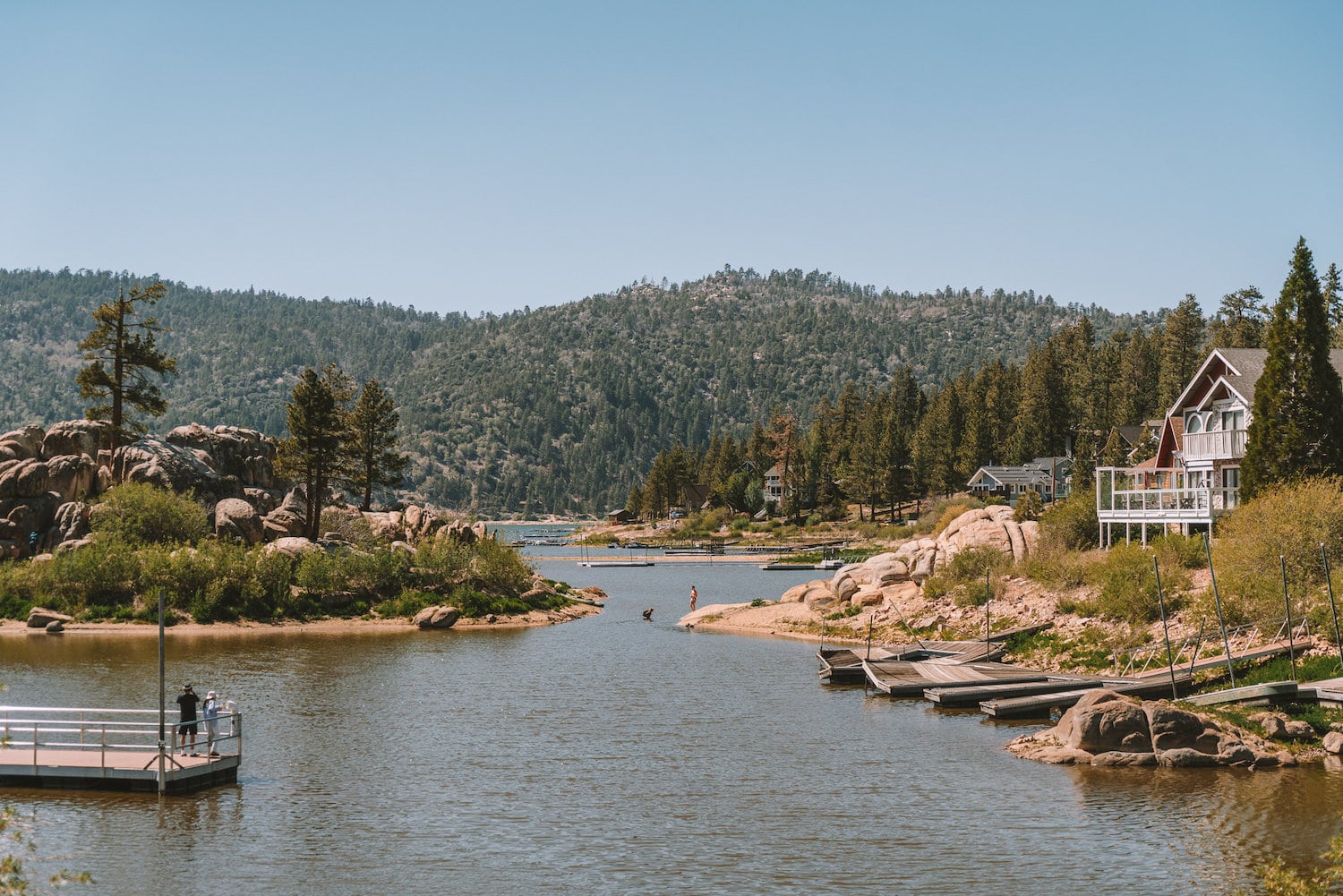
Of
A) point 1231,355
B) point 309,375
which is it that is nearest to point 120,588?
point 309,375

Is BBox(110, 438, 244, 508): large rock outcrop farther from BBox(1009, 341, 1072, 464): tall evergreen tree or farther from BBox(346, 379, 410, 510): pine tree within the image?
BBox(1009, 341, 1072, 464): tall evergreen tree

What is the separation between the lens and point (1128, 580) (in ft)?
164

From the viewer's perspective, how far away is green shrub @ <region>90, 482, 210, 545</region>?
72.2 metres

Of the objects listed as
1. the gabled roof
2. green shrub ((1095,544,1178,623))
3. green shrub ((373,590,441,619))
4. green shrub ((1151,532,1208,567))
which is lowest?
green shrub ((373,590,441,619))

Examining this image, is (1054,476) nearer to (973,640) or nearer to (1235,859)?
(973,640)

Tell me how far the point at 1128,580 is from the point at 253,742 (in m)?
35.5

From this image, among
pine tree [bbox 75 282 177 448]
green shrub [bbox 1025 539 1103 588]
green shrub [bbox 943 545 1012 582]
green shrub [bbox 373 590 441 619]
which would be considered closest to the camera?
green shrub [bbox 1025 539 1103 588]

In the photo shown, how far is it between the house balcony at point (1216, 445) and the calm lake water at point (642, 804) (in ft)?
74.1

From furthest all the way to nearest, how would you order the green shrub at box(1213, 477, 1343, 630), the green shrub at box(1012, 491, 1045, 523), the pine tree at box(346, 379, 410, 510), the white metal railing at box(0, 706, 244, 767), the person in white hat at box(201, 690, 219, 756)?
the pine tree at box(346, 379, 410, 510), the green shrub at box(1012, 491, 1045, 523), the green shrub at box(1213, 477, 1343, 630), the person in white hat at box(201, 690, 219, 756), the white metal railing at box(0, 706, 244, 767)

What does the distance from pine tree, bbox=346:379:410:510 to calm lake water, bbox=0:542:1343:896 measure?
44369 mm

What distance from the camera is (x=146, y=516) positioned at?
239 feet

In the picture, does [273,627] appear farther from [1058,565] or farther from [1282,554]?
[1282,554]

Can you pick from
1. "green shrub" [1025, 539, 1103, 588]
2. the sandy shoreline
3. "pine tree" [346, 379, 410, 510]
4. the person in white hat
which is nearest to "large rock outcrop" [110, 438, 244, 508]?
the sandy shoreline

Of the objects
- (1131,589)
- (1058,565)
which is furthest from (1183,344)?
(1131,589)
